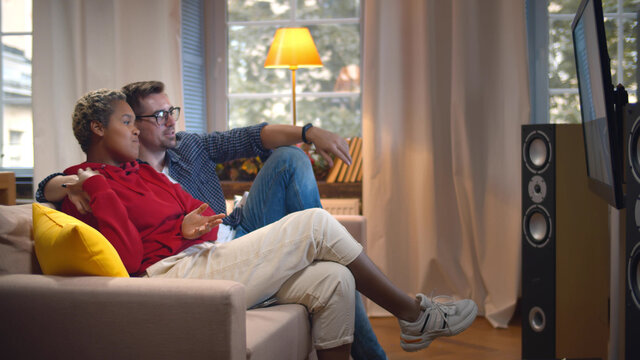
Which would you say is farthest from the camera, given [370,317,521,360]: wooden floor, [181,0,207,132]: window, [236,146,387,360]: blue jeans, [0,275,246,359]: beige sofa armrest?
[181,0,207,132]: window

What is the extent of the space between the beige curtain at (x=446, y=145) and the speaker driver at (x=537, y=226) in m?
0.82

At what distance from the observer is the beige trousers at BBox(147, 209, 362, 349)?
1.77 metres

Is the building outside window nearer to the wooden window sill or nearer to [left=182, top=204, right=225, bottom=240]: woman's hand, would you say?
the wooden window sill

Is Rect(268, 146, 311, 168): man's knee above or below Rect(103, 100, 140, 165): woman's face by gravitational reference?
below

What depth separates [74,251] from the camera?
1.48 meters

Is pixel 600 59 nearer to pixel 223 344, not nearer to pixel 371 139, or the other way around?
pixel 223 344

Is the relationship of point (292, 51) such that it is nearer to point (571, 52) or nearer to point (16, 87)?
point (571, 52)

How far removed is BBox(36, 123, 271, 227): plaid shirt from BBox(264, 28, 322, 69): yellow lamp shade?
891mm

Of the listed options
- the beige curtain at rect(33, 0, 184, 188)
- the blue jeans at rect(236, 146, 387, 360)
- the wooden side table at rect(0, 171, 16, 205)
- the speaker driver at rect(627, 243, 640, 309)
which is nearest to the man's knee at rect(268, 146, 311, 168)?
the blue jeans at rect(236, 146, 387, 360)

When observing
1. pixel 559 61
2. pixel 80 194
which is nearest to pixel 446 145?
pixel 559 61

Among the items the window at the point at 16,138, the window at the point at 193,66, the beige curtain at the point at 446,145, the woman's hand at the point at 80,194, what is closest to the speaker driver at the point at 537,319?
the beige curtain at the point at 446,145

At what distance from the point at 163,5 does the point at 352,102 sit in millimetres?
1225

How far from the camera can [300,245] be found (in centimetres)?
179

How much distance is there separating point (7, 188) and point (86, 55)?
964mm
